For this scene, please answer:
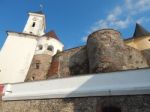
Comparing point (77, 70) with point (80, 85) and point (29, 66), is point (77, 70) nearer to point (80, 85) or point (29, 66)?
point (29, 66)

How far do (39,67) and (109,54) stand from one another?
7.99 meters

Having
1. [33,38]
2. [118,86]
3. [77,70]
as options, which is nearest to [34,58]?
[33,38]

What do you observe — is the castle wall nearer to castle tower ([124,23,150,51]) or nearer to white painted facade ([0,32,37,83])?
castle tower ([124,23,150,51])

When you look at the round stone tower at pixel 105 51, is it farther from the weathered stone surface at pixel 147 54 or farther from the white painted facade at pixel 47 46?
the white painted facade at pixel 47 46

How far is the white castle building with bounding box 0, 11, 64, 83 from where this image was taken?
19297 millimetres

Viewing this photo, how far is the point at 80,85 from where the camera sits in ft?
31.6

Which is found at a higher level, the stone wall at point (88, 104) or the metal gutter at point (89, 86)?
the metal gutter at point (89, 86)

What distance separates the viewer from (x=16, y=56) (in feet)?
65.9

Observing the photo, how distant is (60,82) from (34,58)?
10.5 meters

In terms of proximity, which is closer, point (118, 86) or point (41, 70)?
point (118, 86)

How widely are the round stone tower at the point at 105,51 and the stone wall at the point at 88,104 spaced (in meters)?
5.22

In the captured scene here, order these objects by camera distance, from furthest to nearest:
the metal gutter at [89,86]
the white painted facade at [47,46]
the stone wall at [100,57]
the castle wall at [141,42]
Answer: the white painted facade at [47,46], the castle wall at [141,42], the stone wall at [100,57], the metal gutter at [89,86]

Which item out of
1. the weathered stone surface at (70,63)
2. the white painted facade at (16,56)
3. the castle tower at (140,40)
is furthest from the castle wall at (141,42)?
the white painted facade at (16,56)

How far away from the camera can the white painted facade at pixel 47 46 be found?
2075 cm
